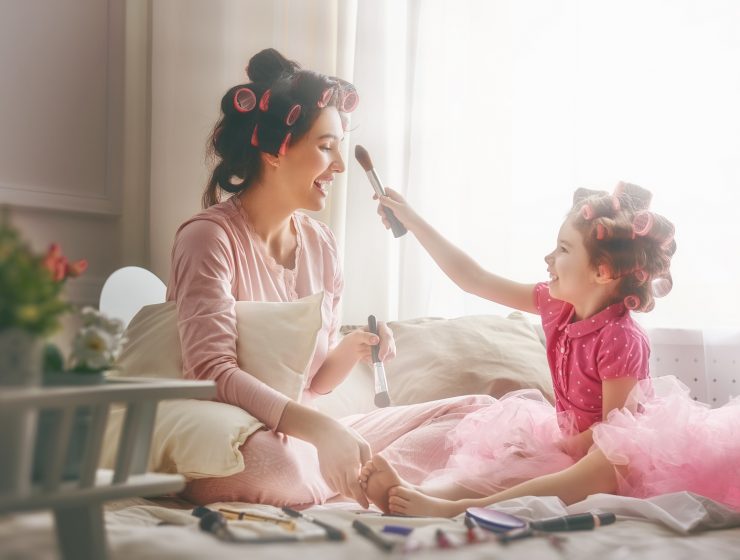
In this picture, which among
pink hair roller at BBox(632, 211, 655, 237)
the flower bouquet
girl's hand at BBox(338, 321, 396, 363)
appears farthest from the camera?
girl's hand at BBox(338, 321, 396, 363)

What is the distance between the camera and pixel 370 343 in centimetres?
161

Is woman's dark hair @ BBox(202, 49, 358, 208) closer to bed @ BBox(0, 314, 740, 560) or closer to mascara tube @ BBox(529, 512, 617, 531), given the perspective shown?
bed @ BBox(0, 314, 740, 560)

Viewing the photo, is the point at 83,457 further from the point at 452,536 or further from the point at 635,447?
the point at 635,447

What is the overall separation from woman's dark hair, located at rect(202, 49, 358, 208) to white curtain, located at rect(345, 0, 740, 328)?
0.61 metres

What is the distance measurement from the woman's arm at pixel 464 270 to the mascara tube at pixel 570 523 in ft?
2.32

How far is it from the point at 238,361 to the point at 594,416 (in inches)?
25.2

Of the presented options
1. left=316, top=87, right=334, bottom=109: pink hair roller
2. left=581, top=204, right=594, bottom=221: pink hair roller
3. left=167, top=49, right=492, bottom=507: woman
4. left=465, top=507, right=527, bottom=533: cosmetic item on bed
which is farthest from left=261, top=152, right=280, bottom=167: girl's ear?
left=465, top=507, right=527, bottom=533: cosmetic item on bed

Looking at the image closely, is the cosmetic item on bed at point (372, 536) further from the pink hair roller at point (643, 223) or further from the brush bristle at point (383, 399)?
the pink hair roller at point (643, 223)

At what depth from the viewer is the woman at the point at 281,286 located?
140cm

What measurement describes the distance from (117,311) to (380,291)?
71 cm

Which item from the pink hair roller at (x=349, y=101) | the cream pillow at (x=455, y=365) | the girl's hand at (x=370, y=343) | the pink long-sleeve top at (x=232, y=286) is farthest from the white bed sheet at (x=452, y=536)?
the pink hair roller at (x=349, y=101)

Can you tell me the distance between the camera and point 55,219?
8.13 feet

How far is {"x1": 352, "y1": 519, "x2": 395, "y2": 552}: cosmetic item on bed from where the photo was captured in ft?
3.09

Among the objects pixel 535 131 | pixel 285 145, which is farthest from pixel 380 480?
pixel 535 131
